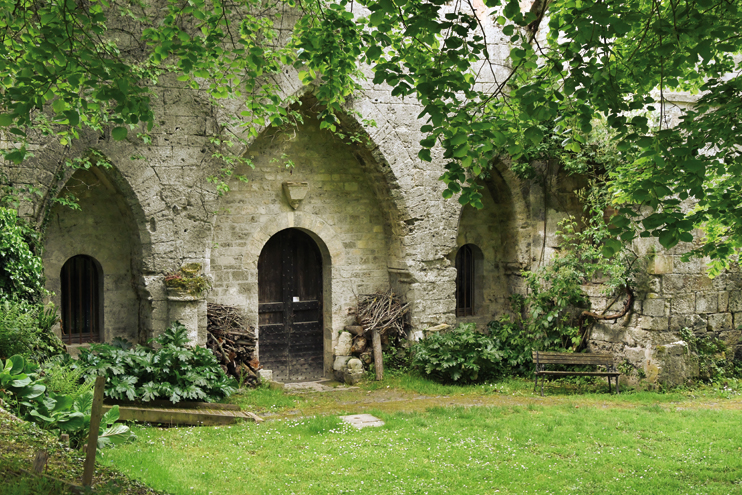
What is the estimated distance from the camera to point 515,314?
11492 mm

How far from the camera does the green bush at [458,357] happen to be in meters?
9.65

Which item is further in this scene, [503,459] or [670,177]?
[503,459]

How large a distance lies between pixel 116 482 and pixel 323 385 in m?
6.67

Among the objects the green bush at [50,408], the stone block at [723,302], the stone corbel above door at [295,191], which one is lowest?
the green bush at [50,408]

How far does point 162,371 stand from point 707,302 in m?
8.05

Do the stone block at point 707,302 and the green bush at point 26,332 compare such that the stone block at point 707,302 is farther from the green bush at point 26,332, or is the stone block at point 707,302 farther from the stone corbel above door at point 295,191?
the green bush at point 26,332

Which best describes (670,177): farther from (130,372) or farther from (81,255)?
→ (81,255)

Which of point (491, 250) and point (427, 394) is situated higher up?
point (491, 250)

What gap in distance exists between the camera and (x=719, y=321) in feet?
32.9

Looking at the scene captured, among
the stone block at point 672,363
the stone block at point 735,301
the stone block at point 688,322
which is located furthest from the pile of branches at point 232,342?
the stone block at point 735,301

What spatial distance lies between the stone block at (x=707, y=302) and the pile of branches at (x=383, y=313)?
176 inches

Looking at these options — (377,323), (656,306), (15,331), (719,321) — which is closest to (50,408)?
(15,331)

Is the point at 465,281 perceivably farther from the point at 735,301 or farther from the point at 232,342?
the point at 232,342

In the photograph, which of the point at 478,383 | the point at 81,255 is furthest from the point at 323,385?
the point at 81,255
